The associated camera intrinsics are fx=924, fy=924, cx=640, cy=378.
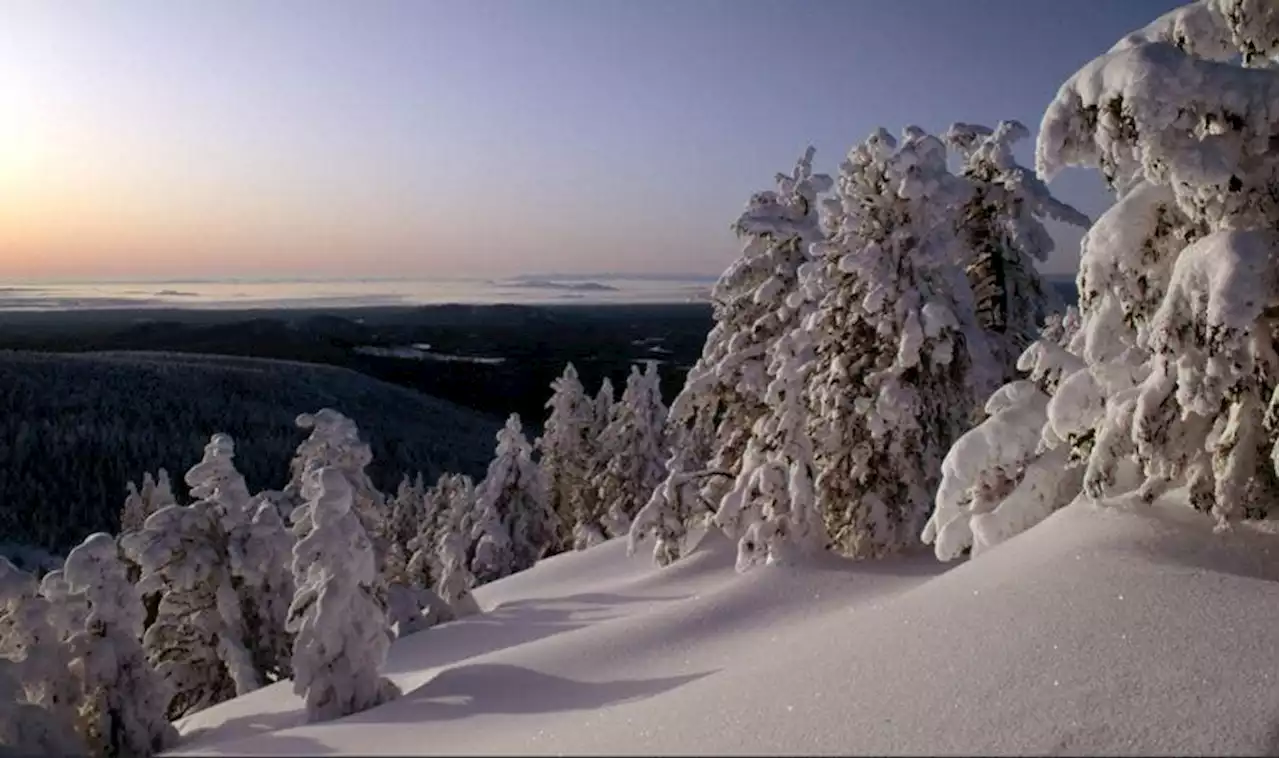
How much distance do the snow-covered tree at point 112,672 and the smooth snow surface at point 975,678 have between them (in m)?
7.63

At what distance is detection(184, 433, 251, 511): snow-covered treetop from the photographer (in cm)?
1978

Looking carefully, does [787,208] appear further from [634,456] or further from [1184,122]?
[634,456]

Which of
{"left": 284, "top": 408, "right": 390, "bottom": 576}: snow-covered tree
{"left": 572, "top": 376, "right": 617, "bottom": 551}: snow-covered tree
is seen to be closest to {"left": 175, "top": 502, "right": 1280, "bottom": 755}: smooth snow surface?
{"left": 284, "top": 408, "right": 390, "bottom": 576}: snow-covered tree

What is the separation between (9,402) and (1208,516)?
17744 centimetres

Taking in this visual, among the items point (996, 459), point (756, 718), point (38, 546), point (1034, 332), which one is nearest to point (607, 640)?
point (996, 459)

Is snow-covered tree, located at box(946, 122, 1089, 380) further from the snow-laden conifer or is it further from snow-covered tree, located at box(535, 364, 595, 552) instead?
snow-covered tree, located at box(535, 364, 595, 552)

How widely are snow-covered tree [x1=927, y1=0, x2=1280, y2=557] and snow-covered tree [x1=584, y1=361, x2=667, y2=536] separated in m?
29.3

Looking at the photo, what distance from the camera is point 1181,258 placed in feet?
26.8

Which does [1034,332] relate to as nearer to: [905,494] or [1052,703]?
[905,494]

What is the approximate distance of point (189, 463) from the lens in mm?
136250

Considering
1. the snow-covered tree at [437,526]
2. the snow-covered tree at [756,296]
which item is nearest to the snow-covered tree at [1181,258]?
the snow-covered tree at [756,296]

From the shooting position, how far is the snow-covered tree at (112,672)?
14250 mm

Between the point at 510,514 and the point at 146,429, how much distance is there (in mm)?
131113

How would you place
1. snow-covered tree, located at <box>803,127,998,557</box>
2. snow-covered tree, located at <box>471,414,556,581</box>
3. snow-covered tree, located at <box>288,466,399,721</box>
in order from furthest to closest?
snow-covered tree, located at <box>471,414,556,581</box>
snow-covered tree, located at <box>803,127,998,557</box>
snow-covered tree, located at <box>288,466,399,721</box>
